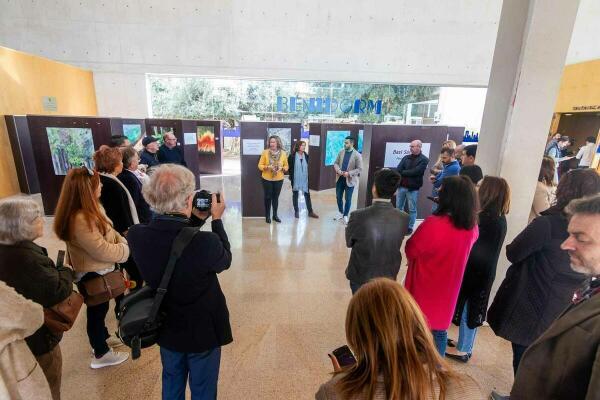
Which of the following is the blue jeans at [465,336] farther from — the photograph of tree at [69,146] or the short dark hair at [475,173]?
the photograph of tree at [69,146]

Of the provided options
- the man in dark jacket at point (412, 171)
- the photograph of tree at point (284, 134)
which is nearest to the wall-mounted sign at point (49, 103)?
the photograph of tree at point (284, 134)

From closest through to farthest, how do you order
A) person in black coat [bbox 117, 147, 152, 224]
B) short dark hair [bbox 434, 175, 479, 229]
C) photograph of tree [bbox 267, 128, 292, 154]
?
1. short dark hair [bbox 434, 175, 479, 229]
2. person in black coat [bbox 117, 147, 152, 224]
3. photograph of tree [bbox 267, 128, 292, 154]

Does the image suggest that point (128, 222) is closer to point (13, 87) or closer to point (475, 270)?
point (475, 270)

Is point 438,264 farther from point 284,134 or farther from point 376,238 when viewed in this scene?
point 284,134

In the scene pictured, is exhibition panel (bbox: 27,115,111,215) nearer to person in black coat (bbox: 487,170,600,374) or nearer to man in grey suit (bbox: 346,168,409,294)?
man in grey suit (bbox: 346,168,409,294)

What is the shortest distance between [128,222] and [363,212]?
216 centimetres

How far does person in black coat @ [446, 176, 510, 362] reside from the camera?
228cm

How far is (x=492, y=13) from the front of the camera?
34.2 ft

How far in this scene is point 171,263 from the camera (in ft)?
4.69

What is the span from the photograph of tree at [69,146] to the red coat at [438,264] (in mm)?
6356

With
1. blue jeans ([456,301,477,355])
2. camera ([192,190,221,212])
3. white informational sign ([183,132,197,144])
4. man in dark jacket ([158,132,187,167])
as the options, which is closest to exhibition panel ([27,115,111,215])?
man in dark jacket ([158,132,187,167])

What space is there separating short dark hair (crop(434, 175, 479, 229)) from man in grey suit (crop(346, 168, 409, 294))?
355mm

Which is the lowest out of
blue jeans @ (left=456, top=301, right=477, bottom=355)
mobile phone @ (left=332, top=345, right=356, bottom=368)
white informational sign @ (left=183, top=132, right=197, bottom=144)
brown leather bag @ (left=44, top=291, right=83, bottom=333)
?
blue jeans @ (left=456, top=301, right=477, bottom=355)

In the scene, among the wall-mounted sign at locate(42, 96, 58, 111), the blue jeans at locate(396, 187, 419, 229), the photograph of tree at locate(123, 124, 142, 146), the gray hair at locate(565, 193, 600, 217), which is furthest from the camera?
the photograph of tree at locate(123, 124, 142, 146)
